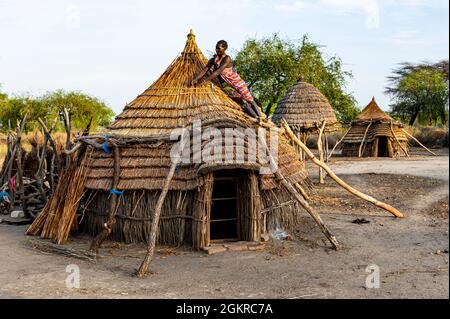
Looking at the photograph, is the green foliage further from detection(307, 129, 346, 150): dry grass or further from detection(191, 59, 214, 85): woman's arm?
detection(191, 59, 214, 85): woman's arm

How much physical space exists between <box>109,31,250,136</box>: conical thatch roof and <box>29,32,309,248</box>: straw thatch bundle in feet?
0.07

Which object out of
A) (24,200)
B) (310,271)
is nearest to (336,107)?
(24,200)

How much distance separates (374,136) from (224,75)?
51.8 feet

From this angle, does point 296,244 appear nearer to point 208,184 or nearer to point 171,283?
point 208,184

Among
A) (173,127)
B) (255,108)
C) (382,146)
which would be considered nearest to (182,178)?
(173,127)

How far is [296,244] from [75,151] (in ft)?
14.0

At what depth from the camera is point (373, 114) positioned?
23.9m

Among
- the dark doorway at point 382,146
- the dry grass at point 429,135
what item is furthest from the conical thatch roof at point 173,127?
the dry grass at point 429,135

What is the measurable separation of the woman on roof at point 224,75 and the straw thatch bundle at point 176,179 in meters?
0.23

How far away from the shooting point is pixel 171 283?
258 inches

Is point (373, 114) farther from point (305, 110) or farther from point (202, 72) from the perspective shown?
point (202, 72)

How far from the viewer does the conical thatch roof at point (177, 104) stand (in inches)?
357

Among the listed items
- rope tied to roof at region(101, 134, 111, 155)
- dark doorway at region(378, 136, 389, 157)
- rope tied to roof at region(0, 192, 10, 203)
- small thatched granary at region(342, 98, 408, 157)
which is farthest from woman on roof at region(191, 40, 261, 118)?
dark doorway at region(378, 136, 389, 157)
